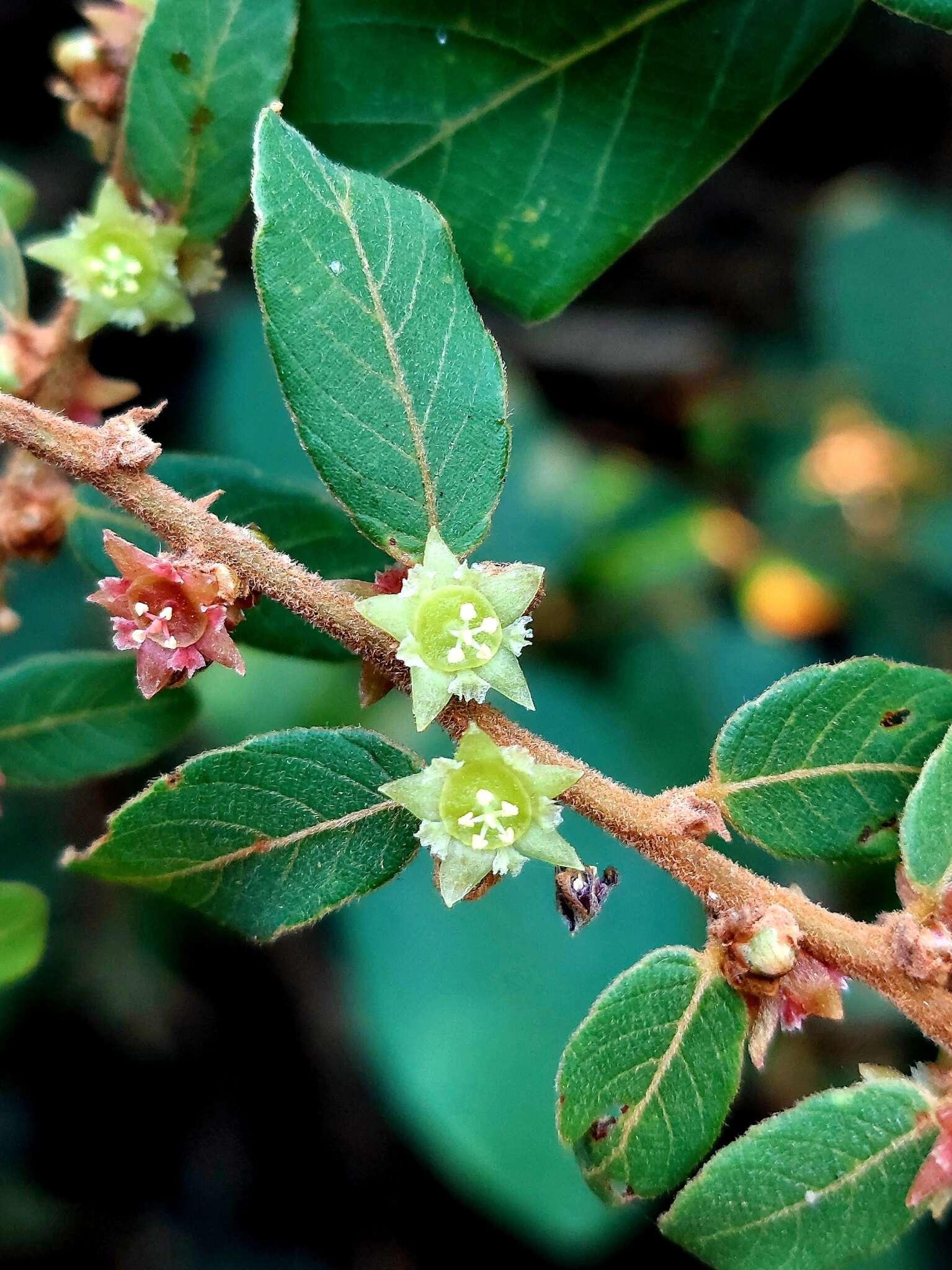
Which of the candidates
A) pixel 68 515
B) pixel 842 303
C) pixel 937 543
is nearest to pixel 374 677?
pixel 68 515

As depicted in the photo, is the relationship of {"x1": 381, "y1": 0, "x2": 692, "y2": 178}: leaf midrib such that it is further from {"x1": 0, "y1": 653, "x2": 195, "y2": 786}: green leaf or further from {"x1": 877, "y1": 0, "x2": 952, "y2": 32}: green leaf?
{"x1": 0, "y1": 653, "x2": 195, "y2": 786}: green leaf

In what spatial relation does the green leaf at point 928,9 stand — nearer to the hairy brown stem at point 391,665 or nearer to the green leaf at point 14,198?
the hairy brown stem at point 391,665

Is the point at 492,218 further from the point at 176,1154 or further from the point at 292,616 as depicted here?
the point at 176,1154

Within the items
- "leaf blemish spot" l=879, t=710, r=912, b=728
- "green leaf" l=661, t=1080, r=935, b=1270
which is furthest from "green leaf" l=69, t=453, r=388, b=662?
"green leaf" l=661, t=1080, r=935, b=1270

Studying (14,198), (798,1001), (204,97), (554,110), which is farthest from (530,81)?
(798,1001)

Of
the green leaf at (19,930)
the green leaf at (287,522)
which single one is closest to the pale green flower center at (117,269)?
the green leaf at (287,522)
